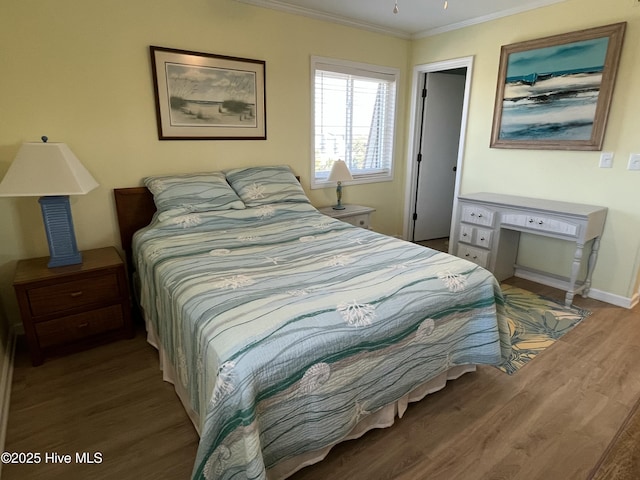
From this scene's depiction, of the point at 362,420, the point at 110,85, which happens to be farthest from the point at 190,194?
the point at 362,420

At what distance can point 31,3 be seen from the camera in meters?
2.18

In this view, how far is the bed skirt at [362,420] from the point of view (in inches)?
55.7

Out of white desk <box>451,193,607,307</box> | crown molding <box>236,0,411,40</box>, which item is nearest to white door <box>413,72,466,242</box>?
crown molding <box>236,0,411,40</box>

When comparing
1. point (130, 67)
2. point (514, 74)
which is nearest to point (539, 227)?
point (514, 74)

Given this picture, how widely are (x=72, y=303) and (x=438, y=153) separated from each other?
13.3 ft

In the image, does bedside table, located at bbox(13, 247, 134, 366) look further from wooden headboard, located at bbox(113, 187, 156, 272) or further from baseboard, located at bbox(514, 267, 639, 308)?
baseboard, located at bbox(514, 267, 639, 308)

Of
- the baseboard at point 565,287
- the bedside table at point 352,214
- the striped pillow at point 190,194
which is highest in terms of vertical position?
the striped pillow at point 190,194

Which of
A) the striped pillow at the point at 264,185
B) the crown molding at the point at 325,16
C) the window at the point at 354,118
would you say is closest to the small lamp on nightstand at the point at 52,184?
the striped pillow at the point at 264,185

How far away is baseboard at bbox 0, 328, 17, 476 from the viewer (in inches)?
66.7

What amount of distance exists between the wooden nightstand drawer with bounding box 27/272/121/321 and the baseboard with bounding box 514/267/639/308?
356 cm

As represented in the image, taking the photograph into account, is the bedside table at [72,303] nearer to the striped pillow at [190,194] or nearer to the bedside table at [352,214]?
the striped pillow at [190,194]

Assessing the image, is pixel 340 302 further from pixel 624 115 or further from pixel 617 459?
pixel 624 115

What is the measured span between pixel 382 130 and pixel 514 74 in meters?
1.40

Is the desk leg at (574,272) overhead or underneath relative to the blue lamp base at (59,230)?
underneath
